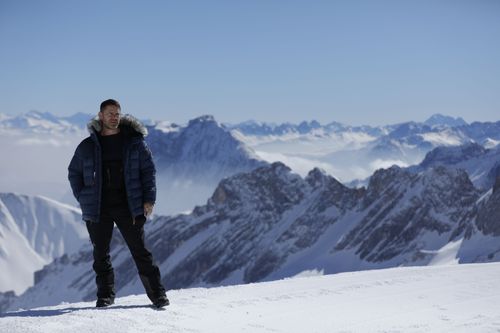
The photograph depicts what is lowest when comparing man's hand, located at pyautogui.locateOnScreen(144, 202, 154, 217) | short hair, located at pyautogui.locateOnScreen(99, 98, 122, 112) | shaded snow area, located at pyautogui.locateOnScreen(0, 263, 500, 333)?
shaded snow area, located at pyautogui.locateOnScreen(0, 263, 500, 333)

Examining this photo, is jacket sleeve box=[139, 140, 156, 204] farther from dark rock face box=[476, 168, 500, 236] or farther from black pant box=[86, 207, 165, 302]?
dark rock face box=[476, 168, 500, 236]

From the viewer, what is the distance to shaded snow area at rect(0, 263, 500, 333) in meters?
11.1

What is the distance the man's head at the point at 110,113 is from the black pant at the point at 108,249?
5.20 feet

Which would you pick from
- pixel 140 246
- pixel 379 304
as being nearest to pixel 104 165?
pixel 140 246

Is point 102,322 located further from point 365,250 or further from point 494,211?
point 365,250

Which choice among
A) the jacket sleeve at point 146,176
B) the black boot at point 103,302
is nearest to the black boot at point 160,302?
the black boot at point 103,302

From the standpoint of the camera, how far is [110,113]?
39.7 feet

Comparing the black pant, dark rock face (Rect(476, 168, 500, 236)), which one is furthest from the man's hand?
dark rock face (Rect(476, 168, 500, 236))

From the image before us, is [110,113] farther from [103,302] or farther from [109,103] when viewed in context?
[103,302]

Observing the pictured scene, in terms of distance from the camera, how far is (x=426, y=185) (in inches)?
6777

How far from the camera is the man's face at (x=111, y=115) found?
12116mm

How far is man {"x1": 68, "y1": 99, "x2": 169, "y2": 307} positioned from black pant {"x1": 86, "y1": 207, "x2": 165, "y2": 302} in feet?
0.06

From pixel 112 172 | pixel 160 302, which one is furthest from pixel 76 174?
pixel 160 302

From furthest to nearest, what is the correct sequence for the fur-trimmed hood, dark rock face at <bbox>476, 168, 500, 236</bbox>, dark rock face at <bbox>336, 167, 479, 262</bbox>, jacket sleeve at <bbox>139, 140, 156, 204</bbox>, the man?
dark rock face at <bbox>336, 167, 479, 262</bbox> → dark rock face at <bbox>476, 168, 500, 236</bbox> → the fur-trimmed hood → jacket sleeve at <bbox>139, 140, 156, 204</bbox> → the man
